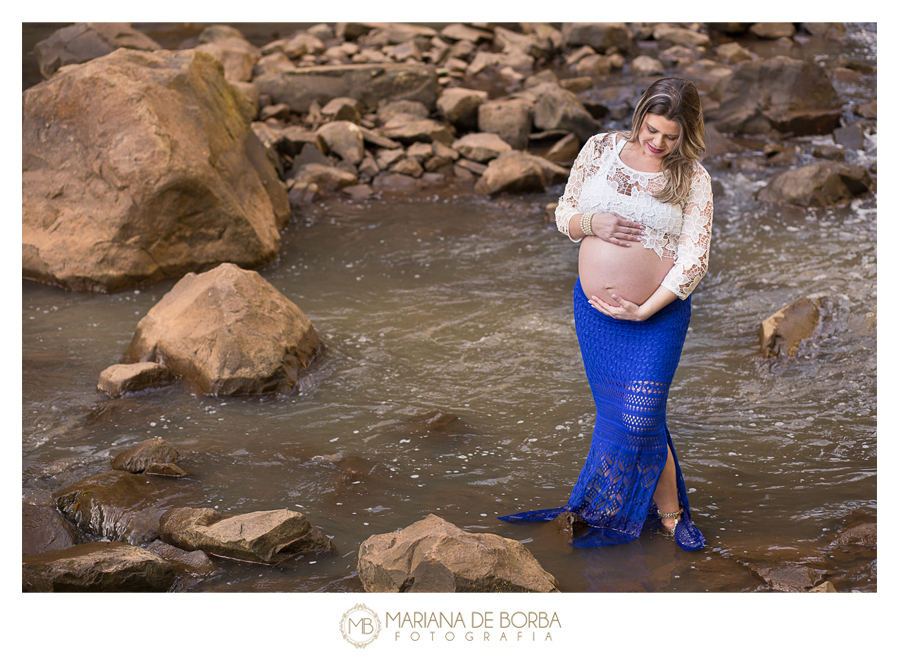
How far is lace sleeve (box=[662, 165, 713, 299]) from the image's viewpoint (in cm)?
366

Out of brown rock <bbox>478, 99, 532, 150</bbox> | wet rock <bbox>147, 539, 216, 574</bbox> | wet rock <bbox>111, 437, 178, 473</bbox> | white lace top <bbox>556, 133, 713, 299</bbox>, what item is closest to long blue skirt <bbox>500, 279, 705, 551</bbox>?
white lace top <bbox>556, 133, 713, 299</bbox>

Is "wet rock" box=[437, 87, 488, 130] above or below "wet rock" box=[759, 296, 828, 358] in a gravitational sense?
above

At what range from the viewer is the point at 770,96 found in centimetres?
1395

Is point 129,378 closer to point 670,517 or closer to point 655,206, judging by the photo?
point 670,517

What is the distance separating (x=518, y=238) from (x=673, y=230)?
18.8 feet

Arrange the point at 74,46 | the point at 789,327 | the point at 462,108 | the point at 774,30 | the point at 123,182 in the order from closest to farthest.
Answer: the point at 789,327 < the point at 123,182 < the point at 462,108 < the point at 74,46 < the point at 774,30

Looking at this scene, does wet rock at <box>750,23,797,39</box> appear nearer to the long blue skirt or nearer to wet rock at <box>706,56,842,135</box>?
wet rock at <box>706,56,842,135</box>

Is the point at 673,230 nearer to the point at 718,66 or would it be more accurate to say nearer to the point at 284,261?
the point at 284,261

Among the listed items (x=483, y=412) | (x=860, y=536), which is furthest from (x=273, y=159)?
(x=860, y=536)

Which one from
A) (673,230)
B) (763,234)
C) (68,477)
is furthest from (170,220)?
(763,234)

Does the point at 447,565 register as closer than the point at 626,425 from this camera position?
Yes

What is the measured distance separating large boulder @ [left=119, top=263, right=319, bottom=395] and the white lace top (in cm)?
292

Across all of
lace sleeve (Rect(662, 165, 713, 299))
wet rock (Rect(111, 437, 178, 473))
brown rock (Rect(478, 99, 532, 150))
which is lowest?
wet rock (Rect(111, 437, 178, 473))
